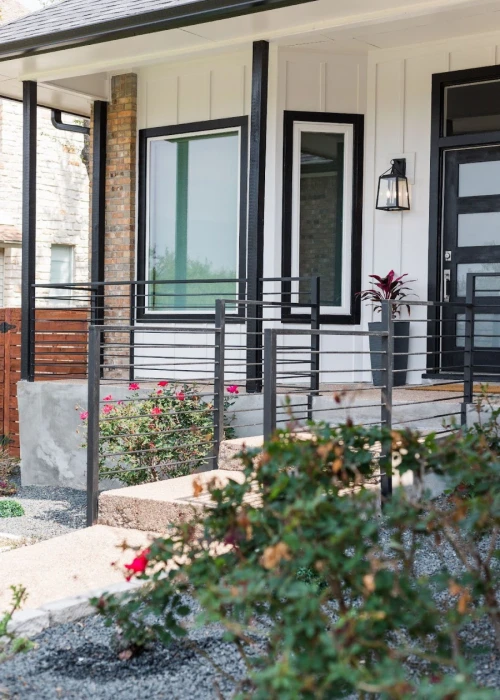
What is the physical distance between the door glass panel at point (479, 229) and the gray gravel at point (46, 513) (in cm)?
407

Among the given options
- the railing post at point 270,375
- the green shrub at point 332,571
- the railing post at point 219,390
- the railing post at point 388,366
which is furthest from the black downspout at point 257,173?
the green shrub at point 332,571

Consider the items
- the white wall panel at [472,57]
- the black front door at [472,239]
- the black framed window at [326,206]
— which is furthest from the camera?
the black framed window at [326,206]

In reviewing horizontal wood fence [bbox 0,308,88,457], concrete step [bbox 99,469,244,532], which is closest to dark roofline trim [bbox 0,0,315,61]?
horizontal wood fence [bbox 0,308,88,457]

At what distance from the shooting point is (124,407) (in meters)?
7.57

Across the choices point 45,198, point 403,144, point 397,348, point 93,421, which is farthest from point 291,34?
point 45,198

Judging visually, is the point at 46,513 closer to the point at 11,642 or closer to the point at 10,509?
the point at 10,509

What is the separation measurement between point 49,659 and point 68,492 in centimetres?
535

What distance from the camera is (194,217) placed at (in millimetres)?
9297

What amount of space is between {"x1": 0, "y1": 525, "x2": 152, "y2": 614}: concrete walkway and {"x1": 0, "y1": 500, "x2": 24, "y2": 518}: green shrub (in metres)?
2.42

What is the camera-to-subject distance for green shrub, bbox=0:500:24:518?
24.8ft

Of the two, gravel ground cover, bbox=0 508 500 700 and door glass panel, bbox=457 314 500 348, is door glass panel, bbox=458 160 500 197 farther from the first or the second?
gravel ground cover, bbox=0 508 500 700

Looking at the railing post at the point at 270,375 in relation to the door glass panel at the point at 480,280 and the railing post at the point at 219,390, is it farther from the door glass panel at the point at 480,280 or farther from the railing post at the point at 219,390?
the door glass panel at the point at 480,280

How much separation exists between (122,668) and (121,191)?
23.1ft

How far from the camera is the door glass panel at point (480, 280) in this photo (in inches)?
309
